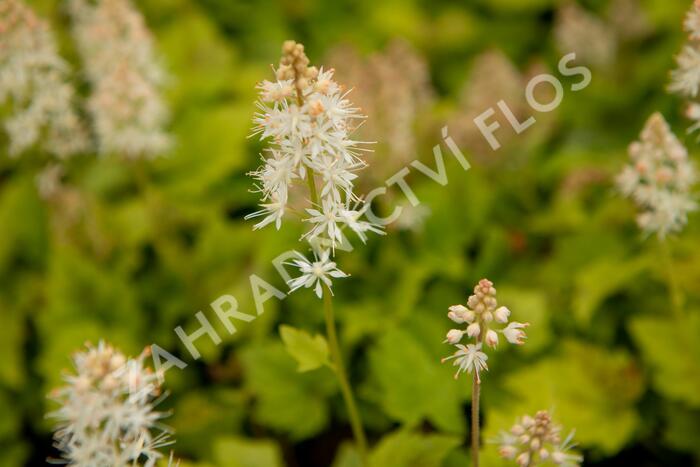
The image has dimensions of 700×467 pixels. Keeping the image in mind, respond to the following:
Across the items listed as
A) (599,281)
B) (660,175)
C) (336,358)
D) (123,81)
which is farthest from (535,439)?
(123,81)

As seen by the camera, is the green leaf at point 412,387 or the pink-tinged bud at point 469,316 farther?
the green leaf at point 412,387

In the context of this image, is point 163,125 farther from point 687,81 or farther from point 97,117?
point 687,81

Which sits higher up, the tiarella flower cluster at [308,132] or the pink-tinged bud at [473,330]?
the tiarella flower cluster at [308,132]

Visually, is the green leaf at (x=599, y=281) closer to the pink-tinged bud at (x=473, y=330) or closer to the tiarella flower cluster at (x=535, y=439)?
the tiarella flower cluster at (x=535, y=439)

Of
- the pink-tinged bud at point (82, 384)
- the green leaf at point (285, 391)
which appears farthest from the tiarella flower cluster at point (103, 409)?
the green leaf at point (285, 391)

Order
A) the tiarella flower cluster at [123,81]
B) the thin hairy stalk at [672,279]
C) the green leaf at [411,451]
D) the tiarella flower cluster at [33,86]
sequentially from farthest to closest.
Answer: the tiarella flower cluster at [123,81]
the tiarella flower cluster at [33,86]
the thin hairy stalk at [672,279]
the green leaf at [411,451]

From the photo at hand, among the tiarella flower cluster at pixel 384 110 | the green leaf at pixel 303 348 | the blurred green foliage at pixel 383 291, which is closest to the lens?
the green leaf at pixel 303 348

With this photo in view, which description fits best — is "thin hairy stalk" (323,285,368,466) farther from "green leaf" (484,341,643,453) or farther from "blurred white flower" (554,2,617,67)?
"blurred white flower" (554,2,617,67)

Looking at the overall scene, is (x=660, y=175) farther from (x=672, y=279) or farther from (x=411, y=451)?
(x=411, y=451)
